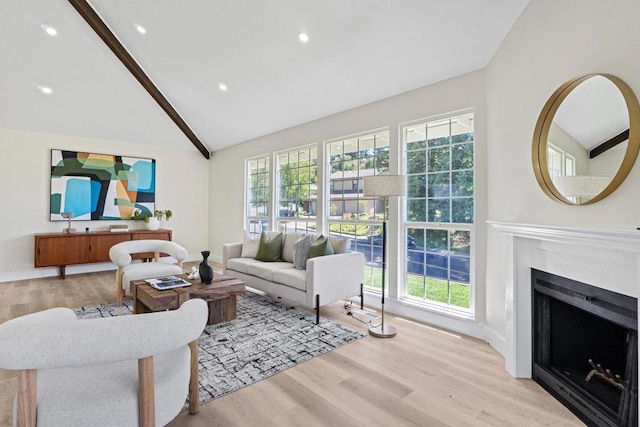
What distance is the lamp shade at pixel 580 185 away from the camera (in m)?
1.76

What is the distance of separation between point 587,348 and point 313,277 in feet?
7.23

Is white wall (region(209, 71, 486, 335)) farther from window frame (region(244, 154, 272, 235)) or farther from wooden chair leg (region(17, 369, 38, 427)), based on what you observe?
wooden chair leg (region(17, 369, 38, 427))

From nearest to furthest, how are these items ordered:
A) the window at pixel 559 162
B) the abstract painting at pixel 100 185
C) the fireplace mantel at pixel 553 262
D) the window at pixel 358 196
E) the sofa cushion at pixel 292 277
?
1. the fireplace mantel at pixel 553 262
2. the window at pixel 559 162
3. the sofa cushion at pixel 292 277
4. the window at pixel 358 196
5. the abstract painting at pixel 100 185

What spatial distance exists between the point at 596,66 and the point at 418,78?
5.92 feet

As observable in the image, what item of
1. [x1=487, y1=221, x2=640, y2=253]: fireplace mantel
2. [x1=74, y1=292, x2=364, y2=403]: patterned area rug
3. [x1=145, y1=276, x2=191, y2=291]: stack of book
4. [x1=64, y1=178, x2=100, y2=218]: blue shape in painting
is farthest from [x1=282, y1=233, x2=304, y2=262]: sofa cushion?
[x1=64, y1=178, x2=100, y2=218]: blue shape in painting

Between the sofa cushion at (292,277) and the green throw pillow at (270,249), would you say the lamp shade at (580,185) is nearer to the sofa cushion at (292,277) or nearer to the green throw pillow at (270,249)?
the sofa cushion at (292,277)

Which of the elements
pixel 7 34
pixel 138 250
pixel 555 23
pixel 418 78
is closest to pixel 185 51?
pixel 7 34

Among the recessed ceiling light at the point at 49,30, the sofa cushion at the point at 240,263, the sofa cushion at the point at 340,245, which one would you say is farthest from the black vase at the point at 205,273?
the recessed ceiling light at the point at 49,30

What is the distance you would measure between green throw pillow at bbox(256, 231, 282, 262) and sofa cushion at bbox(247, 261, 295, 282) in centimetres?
14

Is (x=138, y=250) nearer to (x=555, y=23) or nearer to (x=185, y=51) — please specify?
(x=185, y=51)

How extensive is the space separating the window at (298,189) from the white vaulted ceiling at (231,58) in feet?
1.87

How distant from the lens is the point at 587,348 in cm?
206

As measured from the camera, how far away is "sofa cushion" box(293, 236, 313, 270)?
392 cm

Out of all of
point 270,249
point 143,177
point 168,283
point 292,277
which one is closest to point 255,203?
point 270,249
